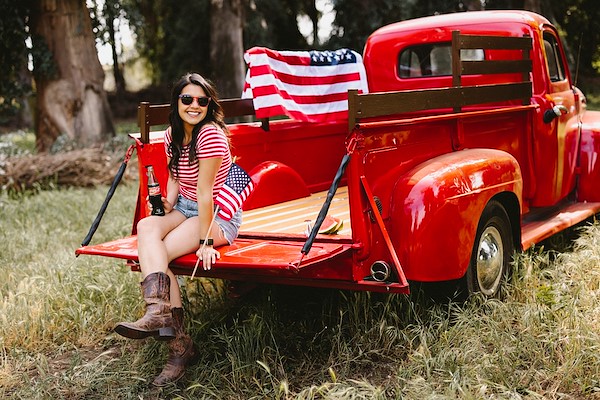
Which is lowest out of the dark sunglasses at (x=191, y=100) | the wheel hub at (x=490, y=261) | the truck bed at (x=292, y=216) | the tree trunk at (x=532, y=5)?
the wheel hub at (x=490, y=261)

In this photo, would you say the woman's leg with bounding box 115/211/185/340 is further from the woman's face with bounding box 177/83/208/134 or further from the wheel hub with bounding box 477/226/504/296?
the wheel hub with bounding box 477/226/504/296

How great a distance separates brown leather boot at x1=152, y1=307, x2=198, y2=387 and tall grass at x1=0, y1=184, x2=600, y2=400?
0.05 m

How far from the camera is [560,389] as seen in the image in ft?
10.8

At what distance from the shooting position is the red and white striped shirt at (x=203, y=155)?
3682mm

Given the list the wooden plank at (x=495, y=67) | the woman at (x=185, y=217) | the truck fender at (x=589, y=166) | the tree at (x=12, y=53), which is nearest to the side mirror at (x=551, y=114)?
the wooden plank at (x=495, y=67)

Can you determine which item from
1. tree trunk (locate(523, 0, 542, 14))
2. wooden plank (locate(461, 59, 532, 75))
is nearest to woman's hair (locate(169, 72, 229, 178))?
wooden plank (locate(461, 59, 532, 75))

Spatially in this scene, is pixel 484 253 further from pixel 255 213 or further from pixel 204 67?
pixel 204 67

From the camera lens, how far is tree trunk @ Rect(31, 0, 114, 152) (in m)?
11.8

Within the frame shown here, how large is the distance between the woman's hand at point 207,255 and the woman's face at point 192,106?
0.65 metres

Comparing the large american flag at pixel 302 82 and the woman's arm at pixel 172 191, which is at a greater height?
the large american flag at pixel 302 82

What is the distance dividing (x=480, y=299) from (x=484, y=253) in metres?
0.27

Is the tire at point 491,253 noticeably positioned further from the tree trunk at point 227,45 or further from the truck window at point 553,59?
the tree trunk at point 227,45

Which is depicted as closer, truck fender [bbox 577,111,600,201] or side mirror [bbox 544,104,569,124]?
side mirror [bbox 544,104,569,124]

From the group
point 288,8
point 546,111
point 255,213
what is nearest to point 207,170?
point 255,213
